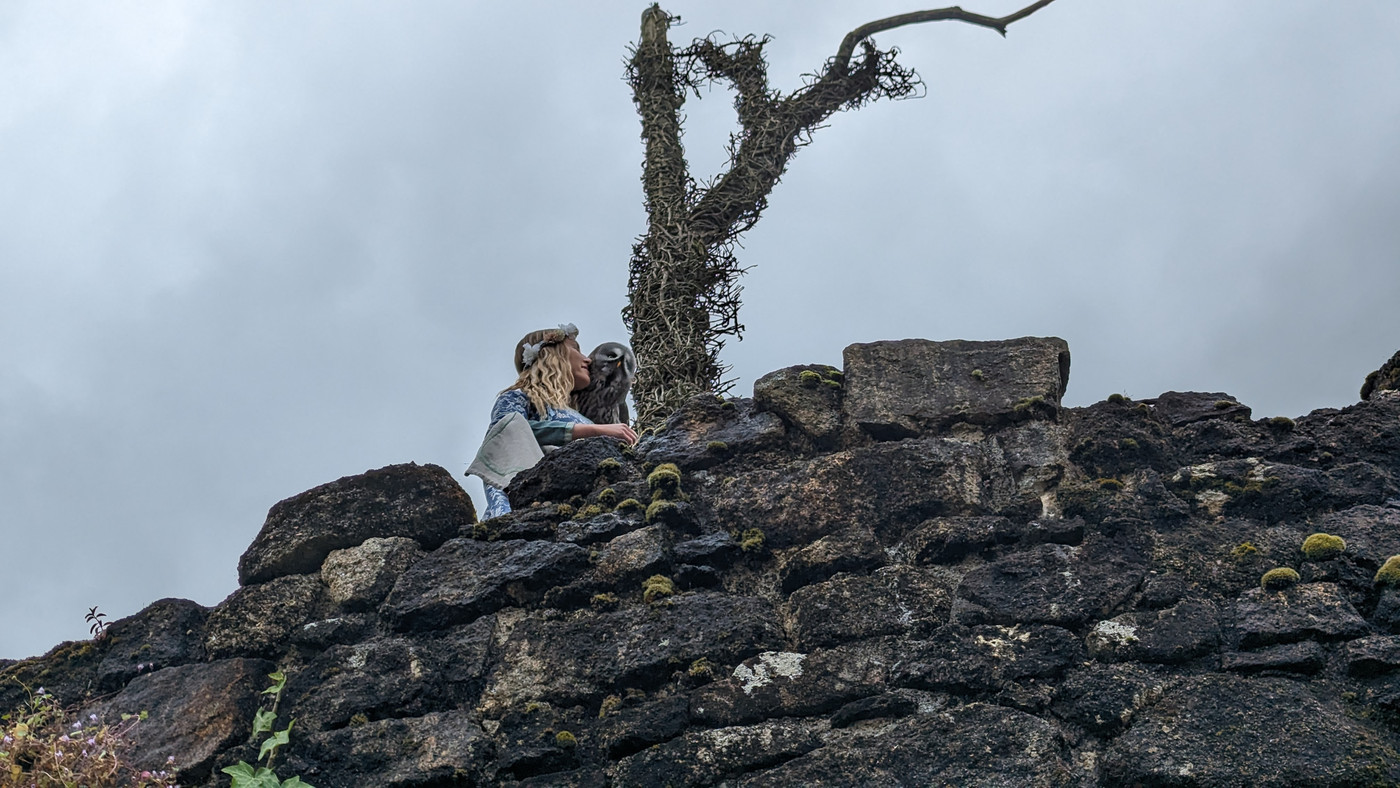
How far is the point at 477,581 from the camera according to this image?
12.9 ft

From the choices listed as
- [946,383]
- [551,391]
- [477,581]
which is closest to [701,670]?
[477,581]

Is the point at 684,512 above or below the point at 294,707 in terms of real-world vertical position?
above

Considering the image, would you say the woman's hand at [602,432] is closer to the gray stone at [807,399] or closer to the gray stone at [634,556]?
the gray stone at [807,399]

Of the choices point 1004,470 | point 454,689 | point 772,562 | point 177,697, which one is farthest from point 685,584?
point 177,697

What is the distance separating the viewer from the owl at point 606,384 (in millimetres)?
5758

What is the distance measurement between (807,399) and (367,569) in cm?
158

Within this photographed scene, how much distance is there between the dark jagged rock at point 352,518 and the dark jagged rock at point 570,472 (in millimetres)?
264

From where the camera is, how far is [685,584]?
382cm

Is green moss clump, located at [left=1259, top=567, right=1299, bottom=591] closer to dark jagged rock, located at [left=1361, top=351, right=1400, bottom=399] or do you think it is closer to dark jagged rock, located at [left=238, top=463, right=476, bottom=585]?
dark jagged rock, located at [left=1361, top=351, right=1400, bottom=399]

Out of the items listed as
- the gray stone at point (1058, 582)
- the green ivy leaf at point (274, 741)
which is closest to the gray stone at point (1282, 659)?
the gray stone at point (1058, 582)

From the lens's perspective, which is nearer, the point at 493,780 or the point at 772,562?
the point at 493,780

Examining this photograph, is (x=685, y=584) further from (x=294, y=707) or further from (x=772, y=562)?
(x=294, y=707)

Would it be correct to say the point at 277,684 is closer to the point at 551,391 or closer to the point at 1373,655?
the point at 551,391

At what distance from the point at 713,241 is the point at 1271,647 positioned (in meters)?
4.82
